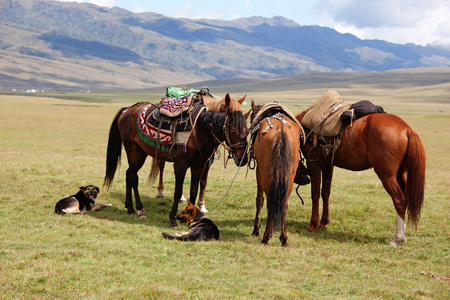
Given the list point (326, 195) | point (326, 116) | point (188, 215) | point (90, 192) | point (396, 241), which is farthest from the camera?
point (90, 192)

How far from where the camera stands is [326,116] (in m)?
8.67

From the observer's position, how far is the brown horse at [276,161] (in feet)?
23.9

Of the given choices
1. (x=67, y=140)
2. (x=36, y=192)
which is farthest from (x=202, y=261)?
(x=67, y=140)

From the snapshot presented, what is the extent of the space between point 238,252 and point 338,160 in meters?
2.93

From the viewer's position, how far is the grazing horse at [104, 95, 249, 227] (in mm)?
8016

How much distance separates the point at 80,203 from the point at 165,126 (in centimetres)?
251

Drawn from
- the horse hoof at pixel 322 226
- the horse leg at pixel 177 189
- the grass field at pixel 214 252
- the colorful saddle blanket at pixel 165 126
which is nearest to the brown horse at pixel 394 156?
the grass field at pixel 214 252

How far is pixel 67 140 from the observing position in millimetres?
29250

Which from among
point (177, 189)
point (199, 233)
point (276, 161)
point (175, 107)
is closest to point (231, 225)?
point (177, 189)

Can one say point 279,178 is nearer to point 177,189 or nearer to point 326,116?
point 326,116

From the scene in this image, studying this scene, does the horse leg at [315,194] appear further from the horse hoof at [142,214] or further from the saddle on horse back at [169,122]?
the horse hoof at [142,214]

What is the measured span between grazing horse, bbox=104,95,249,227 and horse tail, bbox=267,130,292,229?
808 mm

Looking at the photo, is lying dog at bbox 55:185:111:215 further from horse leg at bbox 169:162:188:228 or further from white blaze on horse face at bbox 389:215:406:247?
white blaze on horse face at bbox 389:215:406:247

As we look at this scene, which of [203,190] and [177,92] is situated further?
[177,92]
